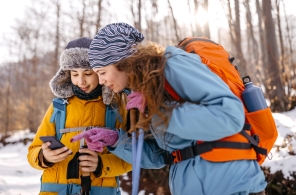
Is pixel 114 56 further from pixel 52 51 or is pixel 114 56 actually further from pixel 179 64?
pixel 52 51

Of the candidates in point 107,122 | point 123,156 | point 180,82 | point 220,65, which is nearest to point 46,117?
point 107,122

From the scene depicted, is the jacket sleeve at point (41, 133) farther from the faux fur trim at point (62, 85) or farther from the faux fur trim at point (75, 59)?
the faux fur trim at point (75, 59)

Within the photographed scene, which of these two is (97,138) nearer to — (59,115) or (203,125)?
(59,115)

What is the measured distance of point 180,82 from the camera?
1415 millimetres

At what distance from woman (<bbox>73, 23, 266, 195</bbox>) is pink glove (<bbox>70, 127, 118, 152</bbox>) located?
0.39 metres

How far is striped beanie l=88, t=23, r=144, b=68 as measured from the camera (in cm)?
166

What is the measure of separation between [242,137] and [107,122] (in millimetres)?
1018

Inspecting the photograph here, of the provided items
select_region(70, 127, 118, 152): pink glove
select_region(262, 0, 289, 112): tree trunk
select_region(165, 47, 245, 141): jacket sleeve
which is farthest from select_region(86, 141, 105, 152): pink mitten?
select_region(262, 0, 289, 112): tree trunk

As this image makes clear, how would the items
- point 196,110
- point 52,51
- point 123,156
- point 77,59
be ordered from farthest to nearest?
1. point 52,51
2. point 77,59
3. point 123,156
4. point 196,110

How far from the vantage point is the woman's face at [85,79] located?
2084mm

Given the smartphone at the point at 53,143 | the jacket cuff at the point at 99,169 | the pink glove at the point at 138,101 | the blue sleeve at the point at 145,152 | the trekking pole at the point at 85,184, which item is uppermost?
the pink glove at the point at 138,101

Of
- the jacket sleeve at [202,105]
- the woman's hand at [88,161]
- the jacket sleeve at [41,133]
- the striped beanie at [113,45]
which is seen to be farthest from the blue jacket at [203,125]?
the jacket sleeve at [41,133]

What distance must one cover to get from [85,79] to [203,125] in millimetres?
1050

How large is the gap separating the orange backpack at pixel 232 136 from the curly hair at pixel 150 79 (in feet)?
0.24
